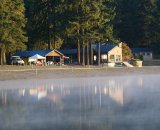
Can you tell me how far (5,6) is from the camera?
71.0 m

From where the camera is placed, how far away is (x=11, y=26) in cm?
7125

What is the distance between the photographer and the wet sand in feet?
186

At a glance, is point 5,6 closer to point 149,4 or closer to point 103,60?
point 103,60

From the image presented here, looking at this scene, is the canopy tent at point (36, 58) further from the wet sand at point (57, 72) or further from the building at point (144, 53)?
the building at point (144, 53)

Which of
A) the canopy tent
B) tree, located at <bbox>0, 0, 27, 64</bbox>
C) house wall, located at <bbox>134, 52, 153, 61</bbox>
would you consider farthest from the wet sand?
house wall, located at <bbox>134, 52, 153, 61</bbox>

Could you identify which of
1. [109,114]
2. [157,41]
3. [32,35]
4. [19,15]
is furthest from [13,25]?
[109,114]

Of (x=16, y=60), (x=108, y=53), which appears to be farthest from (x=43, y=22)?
(x=108, y=53)

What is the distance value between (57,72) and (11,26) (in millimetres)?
14170

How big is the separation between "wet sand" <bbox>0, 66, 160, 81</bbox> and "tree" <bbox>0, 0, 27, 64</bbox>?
8.33 m

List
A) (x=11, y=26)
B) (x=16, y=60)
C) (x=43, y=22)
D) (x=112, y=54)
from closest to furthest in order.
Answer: (x=11, y=26)
(x=16, y=60)
(x=43, y=22)
(x=112, y=54)

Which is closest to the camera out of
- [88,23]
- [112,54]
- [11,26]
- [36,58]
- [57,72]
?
[57,72]

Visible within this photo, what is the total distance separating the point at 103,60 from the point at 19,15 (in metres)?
24.7

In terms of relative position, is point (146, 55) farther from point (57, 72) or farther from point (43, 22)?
point (57, 72)

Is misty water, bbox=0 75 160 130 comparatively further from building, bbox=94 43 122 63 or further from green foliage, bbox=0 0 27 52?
building, bbox=94 43 122 63
